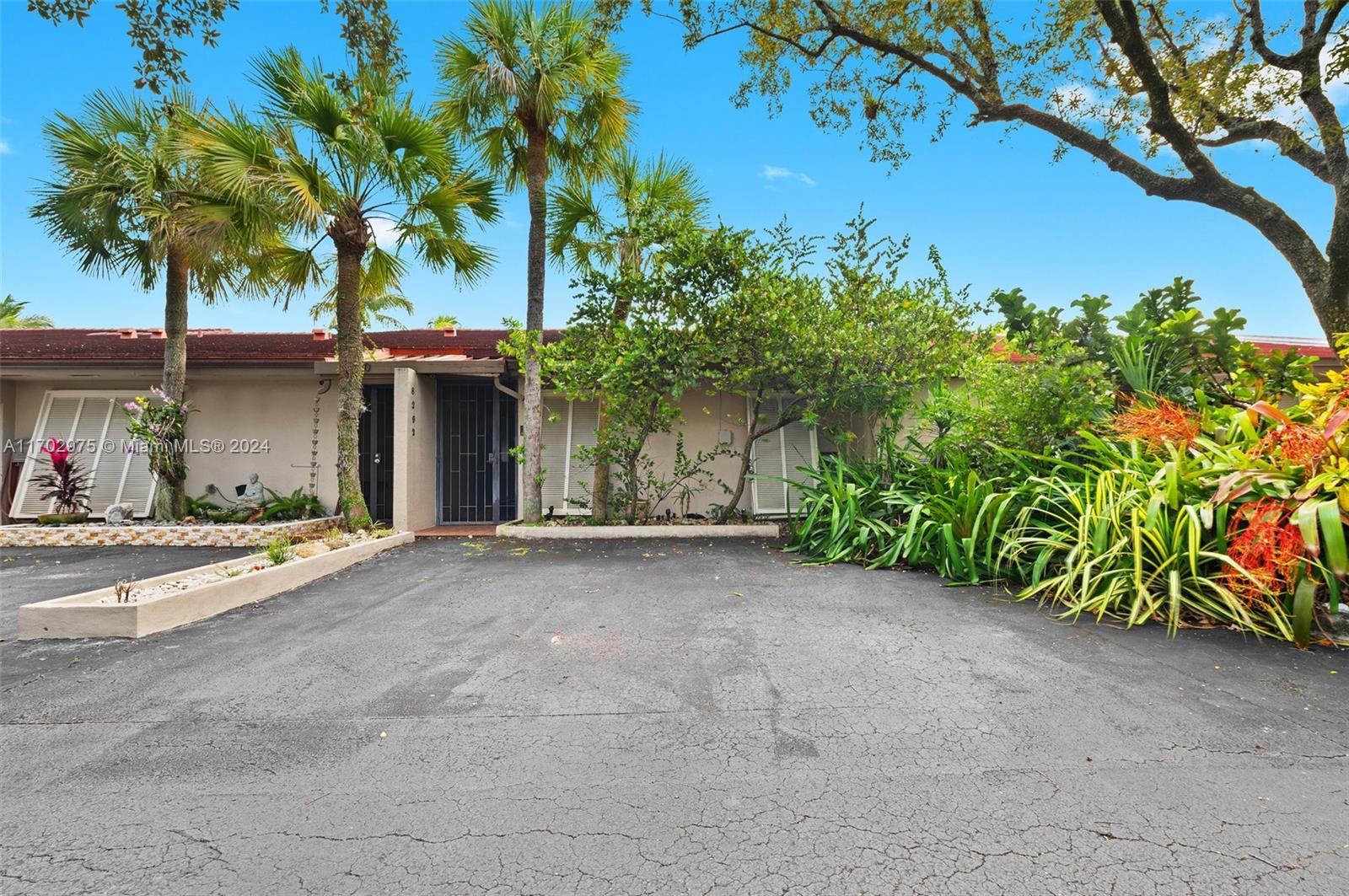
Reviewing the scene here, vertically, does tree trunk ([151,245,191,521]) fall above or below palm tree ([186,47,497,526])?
below

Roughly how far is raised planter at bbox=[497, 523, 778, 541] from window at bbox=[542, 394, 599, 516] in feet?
4.24

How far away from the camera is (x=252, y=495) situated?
30.8 feet

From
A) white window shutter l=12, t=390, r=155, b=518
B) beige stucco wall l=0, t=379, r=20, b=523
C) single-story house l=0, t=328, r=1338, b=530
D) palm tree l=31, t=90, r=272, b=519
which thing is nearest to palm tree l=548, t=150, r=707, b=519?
single-story house l=0, t=328, r=1338, b=530

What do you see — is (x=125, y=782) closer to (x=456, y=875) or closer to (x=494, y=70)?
(x=456, y=875)

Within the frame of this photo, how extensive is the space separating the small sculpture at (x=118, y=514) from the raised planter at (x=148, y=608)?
5.18 meters

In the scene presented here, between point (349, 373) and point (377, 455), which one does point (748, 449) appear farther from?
point (377, 455)

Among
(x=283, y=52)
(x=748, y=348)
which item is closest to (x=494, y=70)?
(x=283, y=52)

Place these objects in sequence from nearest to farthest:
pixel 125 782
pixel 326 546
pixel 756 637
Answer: pixel 125 782 → pixel 756 637 → pixel 326 546

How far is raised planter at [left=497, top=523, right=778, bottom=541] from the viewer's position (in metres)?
8.05

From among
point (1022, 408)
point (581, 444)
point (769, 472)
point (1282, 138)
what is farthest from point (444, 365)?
point (1282, 138)

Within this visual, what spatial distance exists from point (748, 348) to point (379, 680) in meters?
5.71

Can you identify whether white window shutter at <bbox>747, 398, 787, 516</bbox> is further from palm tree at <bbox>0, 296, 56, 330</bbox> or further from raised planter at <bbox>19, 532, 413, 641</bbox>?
palm tree at <bbox>0, 296, 56, 330</bbox>

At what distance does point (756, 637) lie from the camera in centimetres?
375

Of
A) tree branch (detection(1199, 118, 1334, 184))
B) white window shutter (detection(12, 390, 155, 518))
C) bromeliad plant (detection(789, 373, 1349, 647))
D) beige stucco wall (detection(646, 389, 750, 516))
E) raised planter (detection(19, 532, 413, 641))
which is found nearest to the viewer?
bromeliad plant (detection(789, 373, 1349, 647))
